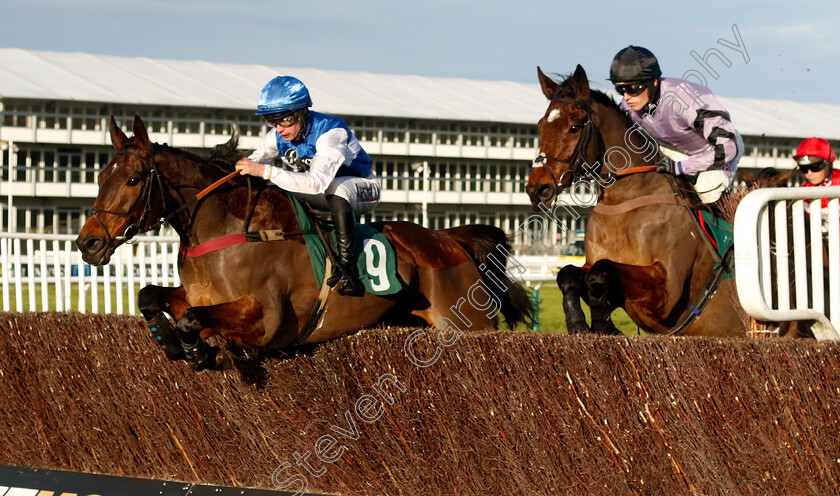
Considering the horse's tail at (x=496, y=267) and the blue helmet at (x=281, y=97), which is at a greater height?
the blue helmet at (x=281, y=97)

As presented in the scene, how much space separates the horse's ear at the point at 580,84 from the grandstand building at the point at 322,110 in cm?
3455

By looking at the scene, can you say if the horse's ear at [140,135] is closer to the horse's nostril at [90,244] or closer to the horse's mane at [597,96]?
the horse's nostril at [90,244]


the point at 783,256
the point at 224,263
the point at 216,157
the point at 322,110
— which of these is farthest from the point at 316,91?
the point at 783,256

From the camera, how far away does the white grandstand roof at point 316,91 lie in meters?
43.2

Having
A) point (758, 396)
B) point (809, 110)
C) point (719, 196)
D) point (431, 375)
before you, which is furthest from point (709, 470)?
point (809, 110)

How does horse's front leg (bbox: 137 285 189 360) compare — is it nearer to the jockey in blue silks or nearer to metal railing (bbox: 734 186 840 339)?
the jockey in blue silks

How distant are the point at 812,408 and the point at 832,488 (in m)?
0.25

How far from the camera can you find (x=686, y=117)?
4531mm

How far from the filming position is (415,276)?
4930 millimetres

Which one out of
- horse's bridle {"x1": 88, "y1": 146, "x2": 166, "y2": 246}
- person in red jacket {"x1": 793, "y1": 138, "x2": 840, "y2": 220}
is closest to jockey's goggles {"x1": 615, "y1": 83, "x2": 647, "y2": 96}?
person in red jacket {"x1": 793, "y1": 138, "x2": 840, "y2": 220}

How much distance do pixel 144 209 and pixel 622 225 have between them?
2.16 meters

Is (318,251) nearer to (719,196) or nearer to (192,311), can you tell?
(192,311)

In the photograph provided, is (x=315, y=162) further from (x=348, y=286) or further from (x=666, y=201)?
(x=666, y=201)

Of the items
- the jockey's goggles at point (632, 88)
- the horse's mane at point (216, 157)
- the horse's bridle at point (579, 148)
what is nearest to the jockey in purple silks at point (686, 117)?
the jockey's goggles at point (632, 88)
